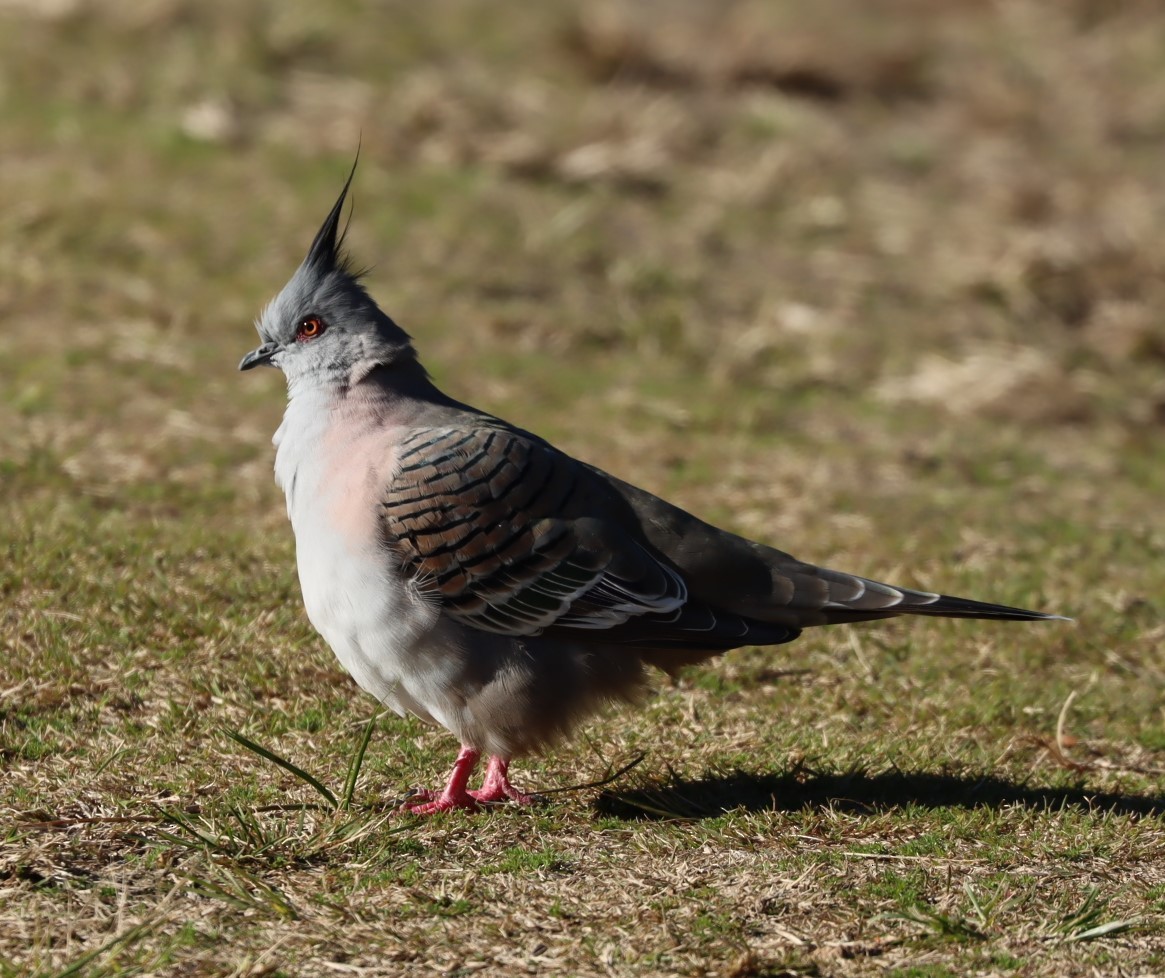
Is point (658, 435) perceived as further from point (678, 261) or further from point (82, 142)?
point (82, 142)

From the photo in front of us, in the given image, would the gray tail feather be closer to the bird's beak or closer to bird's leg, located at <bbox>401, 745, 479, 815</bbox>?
bird's leg, located at <bbox>401, 745, 479, 815</bbox>

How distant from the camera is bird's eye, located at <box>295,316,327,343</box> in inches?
187

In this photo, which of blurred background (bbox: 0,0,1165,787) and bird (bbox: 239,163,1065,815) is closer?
bird (bbox: 239,163,1065,815)

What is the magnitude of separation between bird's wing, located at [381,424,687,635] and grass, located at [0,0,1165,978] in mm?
496

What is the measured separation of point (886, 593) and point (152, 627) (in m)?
2.37

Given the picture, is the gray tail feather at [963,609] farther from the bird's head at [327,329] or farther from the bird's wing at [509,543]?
the bird's head at [327,329]

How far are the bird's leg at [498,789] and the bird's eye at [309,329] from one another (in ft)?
4.62

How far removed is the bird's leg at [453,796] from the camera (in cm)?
414

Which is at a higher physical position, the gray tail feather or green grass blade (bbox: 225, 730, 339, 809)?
the gray tail feather

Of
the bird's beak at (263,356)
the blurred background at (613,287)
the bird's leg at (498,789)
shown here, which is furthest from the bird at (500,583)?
the blurred background at (613,287)

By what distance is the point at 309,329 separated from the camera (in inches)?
187

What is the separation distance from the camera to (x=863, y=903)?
372cm

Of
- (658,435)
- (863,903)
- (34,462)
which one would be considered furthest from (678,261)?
(863,903)

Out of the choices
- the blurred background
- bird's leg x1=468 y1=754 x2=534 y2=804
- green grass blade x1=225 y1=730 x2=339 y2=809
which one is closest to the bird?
bird's leg x1=468 y1=754 x2=534 y2=804
